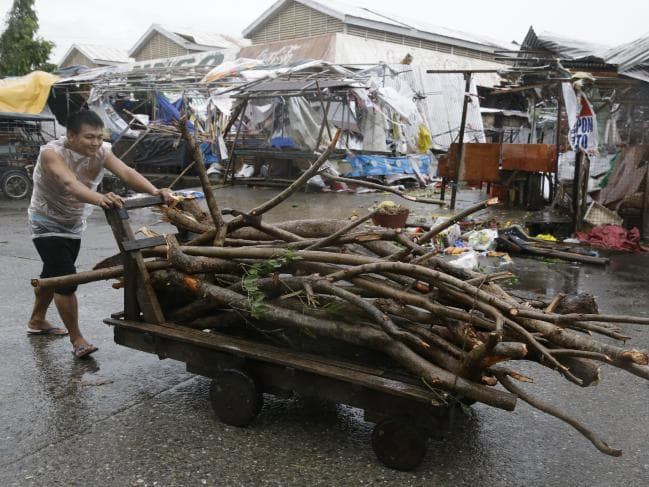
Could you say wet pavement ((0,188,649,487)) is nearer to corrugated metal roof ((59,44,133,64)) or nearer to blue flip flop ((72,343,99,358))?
blue flip flop ((72,343,99,358))

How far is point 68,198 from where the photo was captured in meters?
4.49

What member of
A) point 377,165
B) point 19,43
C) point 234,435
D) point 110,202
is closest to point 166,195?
point 110,202

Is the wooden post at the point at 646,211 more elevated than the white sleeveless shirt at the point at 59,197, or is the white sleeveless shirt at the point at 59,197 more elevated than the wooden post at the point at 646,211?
the white sleeveless shirt at the point at 59,197

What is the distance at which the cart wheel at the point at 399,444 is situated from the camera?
9.67ft

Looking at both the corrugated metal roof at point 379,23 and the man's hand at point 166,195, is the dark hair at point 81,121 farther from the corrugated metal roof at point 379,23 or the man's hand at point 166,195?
the corrugated metal roof at point 379,23

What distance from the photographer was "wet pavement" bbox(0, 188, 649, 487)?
9.85 ft

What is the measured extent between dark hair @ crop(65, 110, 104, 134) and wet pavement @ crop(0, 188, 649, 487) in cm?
171

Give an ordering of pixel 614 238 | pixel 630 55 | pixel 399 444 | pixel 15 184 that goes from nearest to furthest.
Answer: pixel 399 444 → pixel 630 55 → pixel 614 238 → pixel 15 184

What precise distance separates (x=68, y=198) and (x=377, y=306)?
2.63 m

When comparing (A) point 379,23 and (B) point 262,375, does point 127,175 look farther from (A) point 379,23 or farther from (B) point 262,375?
(A) point 379,23

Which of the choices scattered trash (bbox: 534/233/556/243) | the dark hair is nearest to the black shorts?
the dark hair

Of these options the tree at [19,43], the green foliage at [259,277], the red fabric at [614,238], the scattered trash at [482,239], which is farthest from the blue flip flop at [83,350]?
the tree at [19,43]

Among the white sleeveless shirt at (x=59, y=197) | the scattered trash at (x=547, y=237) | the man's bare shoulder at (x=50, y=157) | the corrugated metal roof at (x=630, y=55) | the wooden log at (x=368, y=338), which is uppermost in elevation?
the corrugated metal roof at (x=630, y=55)

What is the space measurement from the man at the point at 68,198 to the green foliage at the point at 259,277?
124 centimetres
